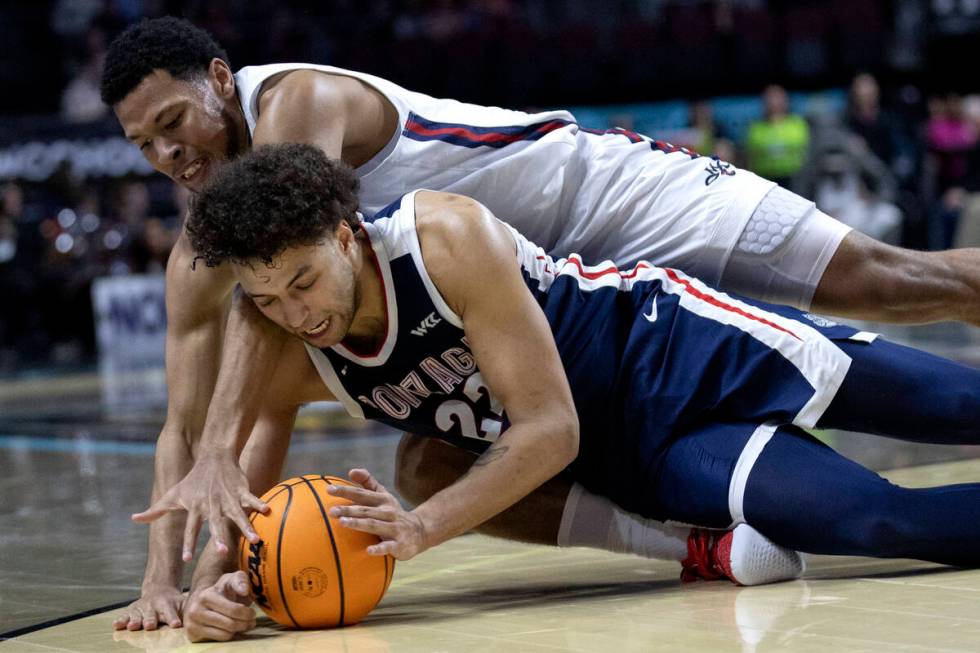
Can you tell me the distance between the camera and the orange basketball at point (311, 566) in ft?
10.5

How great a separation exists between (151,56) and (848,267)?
7.05ft

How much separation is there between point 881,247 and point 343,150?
1645 millimetres

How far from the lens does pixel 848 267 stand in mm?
4223

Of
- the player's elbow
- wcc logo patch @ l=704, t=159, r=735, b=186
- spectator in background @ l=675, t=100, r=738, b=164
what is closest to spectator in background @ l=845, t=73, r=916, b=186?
spectator in background @ l=675, t=100, r=738, b=164

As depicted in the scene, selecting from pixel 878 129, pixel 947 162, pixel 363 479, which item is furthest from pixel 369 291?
pixel 947 162

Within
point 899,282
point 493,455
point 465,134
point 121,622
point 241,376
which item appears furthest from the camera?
point 465,134

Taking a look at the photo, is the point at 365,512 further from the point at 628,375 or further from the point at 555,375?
the point at 628,375

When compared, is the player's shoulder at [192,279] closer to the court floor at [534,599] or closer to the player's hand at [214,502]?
the player's hand at [214,502]

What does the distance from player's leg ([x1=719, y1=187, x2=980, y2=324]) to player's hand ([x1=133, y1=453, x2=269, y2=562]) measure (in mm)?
1700

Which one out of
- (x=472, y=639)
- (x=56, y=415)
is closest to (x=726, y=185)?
(x=472, y=639)

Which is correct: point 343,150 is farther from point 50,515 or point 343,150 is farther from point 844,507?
point 50,515

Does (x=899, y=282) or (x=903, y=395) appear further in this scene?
(x=899, y=282)

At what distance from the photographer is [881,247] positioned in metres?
4.24

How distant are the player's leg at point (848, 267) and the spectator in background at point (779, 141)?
981 cm
